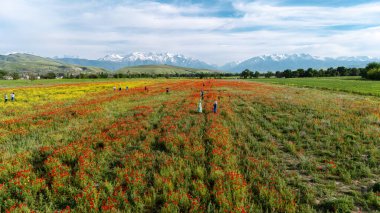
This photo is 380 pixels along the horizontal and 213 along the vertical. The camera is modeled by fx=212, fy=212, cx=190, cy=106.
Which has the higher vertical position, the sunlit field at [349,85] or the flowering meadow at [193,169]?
the sunlit field at [349,85]

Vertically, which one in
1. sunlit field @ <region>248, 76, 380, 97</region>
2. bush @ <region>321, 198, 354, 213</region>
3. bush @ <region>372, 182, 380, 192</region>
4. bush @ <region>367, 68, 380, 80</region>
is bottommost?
bush @ <region>321, 198, 354, 213</region>

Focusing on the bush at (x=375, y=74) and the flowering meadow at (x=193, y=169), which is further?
the bush at (x=375, y=74)

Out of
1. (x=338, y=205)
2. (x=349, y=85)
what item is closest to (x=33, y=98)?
(x=338, y=205)

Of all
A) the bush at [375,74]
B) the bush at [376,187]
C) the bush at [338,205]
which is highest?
the bush at [375,74]

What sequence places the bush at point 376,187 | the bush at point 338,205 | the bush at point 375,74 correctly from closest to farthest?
1. the bush at point 338,205
2. the bush at point 376,187
3. the bush at point 375,74

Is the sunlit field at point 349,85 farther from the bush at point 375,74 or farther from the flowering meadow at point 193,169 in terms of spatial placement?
the flowering meadow at point 193,169

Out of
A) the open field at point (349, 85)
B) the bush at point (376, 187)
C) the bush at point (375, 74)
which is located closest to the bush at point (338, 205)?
the bush at point (376, 187)

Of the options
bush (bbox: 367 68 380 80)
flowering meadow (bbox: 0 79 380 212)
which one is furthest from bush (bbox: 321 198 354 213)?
bush (bbox: 367 68 380 80)

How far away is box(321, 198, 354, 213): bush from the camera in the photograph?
5.39 metres

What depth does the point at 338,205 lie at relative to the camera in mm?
5438

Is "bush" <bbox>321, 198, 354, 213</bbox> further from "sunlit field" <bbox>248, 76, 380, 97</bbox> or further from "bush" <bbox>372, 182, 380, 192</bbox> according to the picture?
"sunlit field" <bbox>248, 76, 380, 97</bbox>

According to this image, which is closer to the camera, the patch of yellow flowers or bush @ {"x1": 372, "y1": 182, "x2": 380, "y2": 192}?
bush @ {"x1": 372, "y1": 182, "x2": 380, "y2": 192}

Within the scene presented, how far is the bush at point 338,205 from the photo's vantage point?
5.39 meters

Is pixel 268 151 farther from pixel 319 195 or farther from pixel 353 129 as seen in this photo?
pixel 353 129
